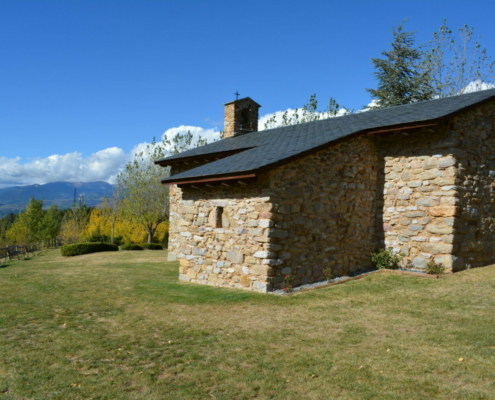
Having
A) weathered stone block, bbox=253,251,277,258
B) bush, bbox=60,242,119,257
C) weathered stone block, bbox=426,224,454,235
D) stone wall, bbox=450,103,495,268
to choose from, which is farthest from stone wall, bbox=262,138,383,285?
bush, bbox=60,242,119,257

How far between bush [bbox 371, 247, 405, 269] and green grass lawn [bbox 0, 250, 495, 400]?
107cm

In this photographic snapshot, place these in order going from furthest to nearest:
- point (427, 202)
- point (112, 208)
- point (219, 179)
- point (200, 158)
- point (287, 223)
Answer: point (112, 208) → point (200, 158) → point (427, 202) → point (219, 179) → point (287, 223)

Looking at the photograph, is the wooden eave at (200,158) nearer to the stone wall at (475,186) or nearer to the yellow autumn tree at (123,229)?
the stone wall at (475,186)

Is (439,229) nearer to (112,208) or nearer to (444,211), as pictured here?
(444,211)

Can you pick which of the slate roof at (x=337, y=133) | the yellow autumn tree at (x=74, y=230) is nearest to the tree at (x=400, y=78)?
the slate roof at (x=337, y=133)

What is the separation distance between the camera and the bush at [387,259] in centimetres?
1073

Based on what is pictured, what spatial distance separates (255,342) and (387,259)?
6201 mm

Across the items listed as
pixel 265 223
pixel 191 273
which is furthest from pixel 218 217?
pixel 191 273

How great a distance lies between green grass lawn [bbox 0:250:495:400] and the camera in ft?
14.1

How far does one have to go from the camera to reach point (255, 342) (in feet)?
19.0

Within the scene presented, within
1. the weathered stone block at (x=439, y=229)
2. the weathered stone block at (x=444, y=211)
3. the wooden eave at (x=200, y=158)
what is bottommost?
the weathered stone block at (x=439, y=229)

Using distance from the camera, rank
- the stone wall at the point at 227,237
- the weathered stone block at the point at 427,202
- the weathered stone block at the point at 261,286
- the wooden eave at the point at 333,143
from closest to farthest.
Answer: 1. the wooden eave at the point at 333,143
2. the weathered stone block at the point at 261,286
3. the stone wall at the point at 227,237
4. the weathered stone block at the point at 427,202

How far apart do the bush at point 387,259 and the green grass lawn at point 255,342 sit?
1.07m

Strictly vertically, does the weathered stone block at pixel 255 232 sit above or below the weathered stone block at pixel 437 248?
above
